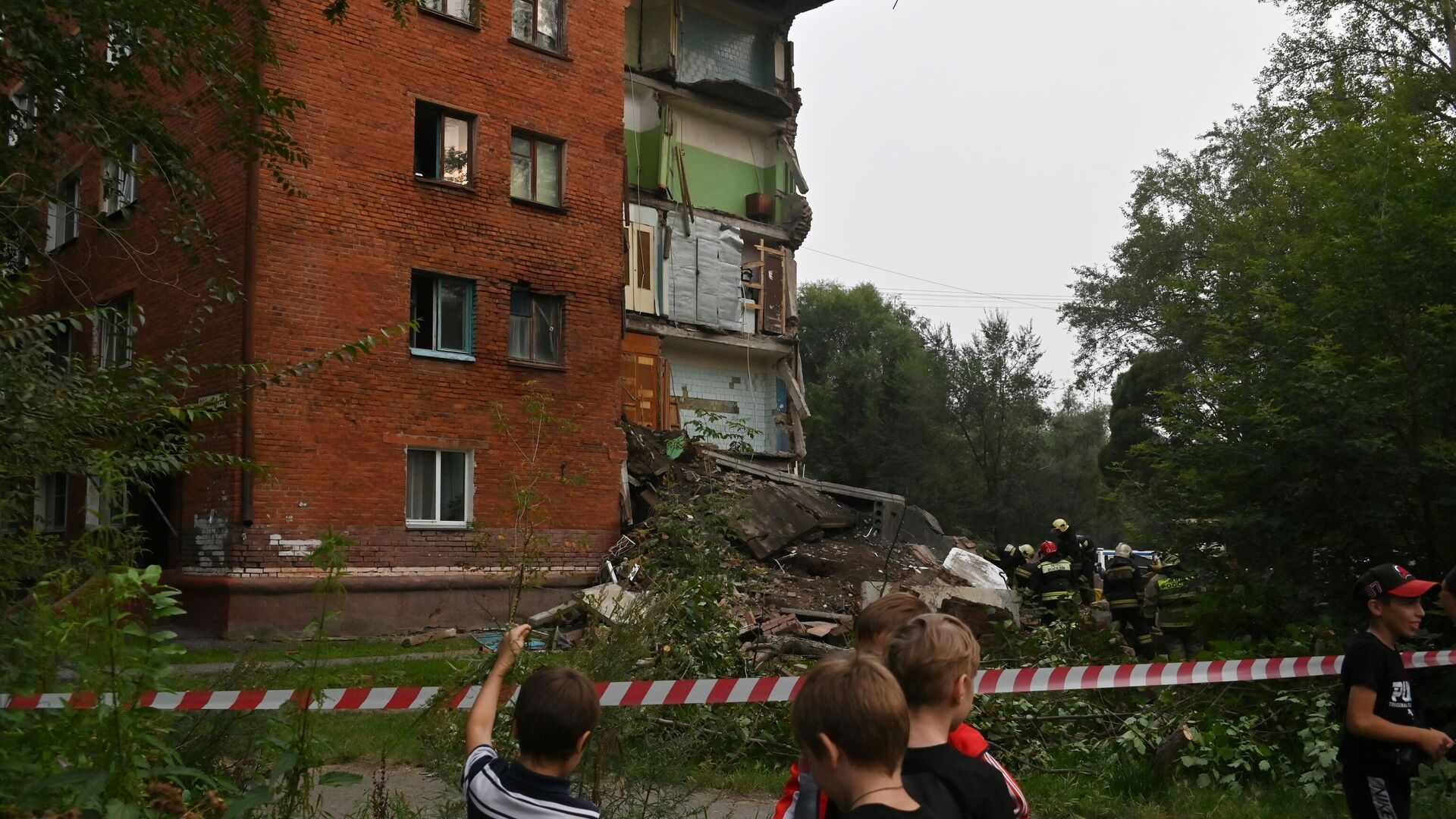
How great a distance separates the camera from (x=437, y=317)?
699 inches

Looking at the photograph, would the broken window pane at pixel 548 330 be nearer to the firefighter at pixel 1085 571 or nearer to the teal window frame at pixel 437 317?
the teal window frame at pixel 437 317

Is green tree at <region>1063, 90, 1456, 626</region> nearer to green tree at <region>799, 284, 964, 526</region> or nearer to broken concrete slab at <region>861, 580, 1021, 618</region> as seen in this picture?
broken concrete slab at <region>861, 580, 1021, 618</region>

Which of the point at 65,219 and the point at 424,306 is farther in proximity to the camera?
the point at 65,219

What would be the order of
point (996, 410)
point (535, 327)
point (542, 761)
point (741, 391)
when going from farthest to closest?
point (996, 410) → point (741, 391) → point (535, 327) → point (542, 761)

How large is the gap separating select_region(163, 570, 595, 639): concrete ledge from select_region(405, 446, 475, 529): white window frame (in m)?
0.76

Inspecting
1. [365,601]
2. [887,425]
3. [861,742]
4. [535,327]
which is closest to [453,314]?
[535,327]

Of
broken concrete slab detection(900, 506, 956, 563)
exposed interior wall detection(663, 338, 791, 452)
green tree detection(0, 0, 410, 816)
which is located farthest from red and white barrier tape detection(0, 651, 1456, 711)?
exposed interior wall detection(663, 338, 791, 452)

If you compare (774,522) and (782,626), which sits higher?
(774,522)

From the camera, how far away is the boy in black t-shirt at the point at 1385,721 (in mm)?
4320

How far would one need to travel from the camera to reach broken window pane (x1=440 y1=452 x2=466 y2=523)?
1764 cm

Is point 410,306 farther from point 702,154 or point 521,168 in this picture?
point 702,154

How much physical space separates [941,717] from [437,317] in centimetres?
1577

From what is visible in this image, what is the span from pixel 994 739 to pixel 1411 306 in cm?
468

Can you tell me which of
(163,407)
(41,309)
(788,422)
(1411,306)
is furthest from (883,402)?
(163,407)
